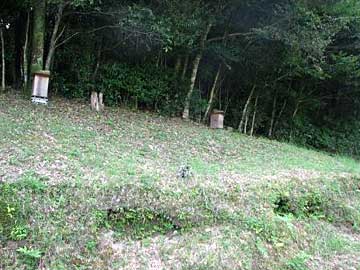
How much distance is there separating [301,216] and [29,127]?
13.7ft

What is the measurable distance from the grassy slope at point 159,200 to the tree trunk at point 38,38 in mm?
1256

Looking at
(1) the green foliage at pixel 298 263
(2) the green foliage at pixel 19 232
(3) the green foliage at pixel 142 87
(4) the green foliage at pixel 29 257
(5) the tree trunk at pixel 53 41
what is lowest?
(1) the green foliage at pixel 298 263

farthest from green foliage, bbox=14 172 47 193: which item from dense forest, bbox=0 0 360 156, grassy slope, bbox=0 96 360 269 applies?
dense forest, bbox=0 0 360 156

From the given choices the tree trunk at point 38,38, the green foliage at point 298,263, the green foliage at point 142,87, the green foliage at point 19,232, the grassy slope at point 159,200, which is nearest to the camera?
the green foliage at point 19,232

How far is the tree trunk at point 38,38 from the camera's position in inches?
292

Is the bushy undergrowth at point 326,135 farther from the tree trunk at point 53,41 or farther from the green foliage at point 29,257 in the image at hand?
the green foliage at point 29,257

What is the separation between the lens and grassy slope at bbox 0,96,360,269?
10.5 feet

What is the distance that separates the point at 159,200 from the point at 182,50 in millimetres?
5996

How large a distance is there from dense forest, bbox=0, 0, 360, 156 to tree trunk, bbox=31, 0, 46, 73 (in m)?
0.02

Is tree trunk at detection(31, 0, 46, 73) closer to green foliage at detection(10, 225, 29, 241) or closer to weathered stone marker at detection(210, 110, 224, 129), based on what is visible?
weathered stone marker at detection(210, 110, 224, 129)

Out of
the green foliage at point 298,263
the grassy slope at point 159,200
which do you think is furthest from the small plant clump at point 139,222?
the green foliage at point 298,263

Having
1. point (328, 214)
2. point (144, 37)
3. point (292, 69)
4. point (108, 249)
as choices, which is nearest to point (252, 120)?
point (292, 69)

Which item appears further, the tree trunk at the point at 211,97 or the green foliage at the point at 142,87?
the tree trunk at the point at 211,97

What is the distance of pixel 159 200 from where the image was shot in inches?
152
